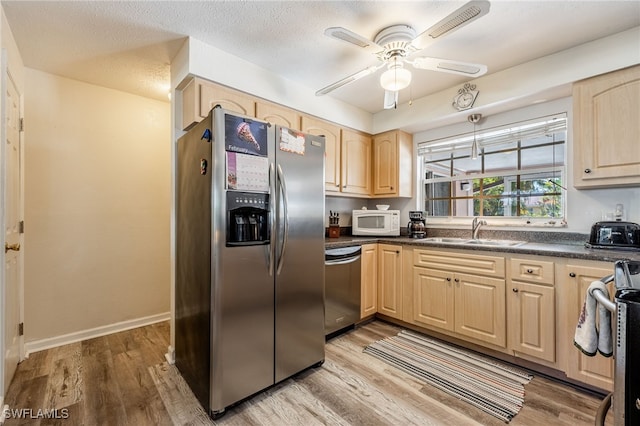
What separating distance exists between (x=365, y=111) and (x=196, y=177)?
2458 millimetres

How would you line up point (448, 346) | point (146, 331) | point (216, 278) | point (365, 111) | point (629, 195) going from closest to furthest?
point (216, 278), point (629, 195), point (448, 346), point (146, 331), point (365, 111)

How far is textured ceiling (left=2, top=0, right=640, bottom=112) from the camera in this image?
179 centimetres

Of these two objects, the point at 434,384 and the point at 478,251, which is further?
the point at 478,251

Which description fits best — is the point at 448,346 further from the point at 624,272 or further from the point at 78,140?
the point at 78,140

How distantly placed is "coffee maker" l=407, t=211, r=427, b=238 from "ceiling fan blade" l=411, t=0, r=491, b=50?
1915 mm

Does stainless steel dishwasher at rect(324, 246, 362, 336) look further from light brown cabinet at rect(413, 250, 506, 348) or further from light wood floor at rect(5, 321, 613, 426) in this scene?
light brown cabinet at rect(413, 250, 506, 348)

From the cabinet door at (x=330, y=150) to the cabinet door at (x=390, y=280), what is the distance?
2.81ft

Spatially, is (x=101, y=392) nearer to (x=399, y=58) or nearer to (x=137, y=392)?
(x=137, y=392)

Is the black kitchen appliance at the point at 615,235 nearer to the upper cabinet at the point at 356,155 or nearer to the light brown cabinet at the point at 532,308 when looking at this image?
the light brown cabinet at the point at 532,308

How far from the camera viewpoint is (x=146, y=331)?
115 inches

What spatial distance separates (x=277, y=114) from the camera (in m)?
2.68

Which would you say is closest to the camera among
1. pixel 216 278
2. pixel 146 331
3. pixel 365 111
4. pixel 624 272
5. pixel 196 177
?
pixel 624 272

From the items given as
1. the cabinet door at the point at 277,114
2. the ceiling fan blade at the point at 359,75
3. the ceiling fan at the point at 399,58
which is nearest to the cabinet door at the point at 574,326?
the ceiling fan at the point at 399,58

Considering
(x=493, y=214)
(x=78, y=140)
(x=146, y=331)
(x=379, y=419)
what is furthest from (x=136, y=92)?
(x=493, y=214)
